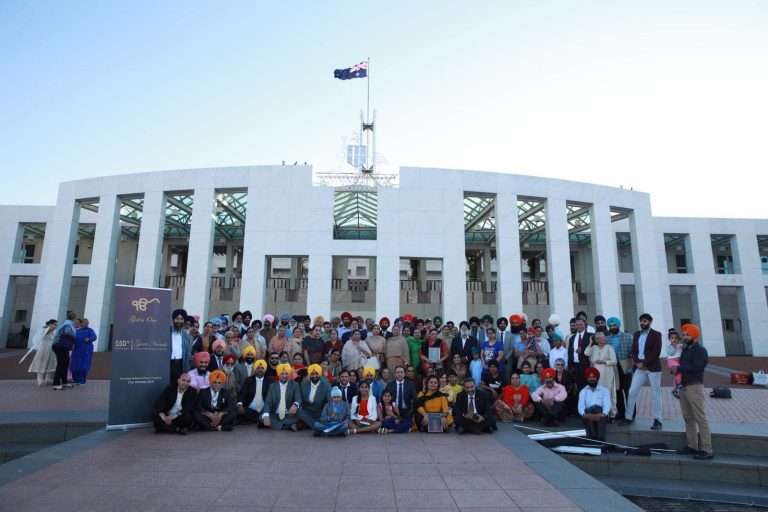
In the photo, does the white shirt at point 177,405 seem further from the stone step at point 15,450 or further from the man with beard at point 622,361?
the man with beard at point 622,361

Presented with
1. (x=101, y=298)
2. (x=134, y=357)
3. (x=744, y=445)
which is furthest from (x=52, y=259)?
(x=744, y=445)

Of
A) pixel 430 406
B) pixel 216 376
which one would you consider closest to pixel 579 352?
pixel 430 406

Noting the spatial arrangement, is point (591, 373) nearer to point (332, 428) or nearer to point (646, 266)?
point (332, 428)

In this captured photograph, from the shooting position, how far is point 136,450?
657 cm

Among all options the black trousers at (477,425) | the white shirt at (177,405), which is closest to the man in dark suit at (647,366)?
the black trousers at (477,425)

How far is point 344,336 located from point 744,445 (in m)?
7.68

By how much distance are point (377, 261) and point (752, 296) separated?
68.2 feet

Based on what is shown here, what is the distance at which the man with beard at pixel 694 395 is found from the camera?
7.05 meters

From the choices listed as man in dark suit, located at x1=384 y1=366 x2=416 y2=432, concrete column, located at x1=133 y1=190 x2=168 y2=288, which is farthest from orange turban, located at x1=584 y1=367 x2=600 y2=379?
concrete column, located at x1=133 y1=190 x2=168 y2=288

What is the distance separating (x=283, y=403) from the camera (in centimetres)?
834

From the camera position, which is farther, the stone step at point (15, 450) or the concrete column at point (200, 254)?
the concrete column at point (200, 254)

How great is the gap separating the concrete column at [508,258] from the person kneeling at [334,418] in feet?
41.1

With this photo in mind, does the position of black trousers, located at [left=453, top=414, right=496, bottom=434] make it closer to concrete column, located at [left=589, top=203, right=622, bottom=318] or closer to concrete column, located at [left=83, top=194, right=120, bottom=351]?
concrete column, located at [left=589, top=203, right=622, bottom=318]

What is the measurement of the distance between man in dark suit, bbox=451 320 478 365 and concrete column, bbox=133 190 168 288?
48.3 ft
